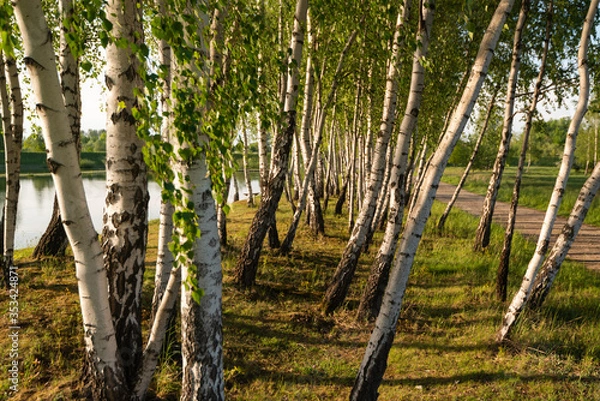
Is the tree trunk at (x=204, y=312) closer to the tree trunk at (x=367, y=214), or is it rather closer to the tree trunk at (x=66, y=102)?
the tree trunk at (x=66, y=102)

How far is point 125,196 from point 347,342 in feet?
13.0

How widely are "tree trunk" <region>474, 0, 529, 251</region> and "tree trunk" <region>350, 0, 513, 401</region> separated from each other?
4222 mm

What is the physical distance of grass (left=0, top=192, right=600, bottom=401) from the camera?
4410 millimetres

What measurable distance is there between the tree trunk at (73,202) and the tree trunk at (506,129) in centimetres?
724

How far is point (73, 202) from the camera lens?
9.04ft

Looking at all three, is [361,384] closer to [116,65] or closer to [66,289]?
[116,65]

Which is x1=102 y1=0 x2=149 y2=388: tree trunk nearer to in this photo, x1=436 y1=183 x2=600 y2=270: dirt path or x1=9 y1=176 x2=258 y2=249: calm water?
x1=9 y1=176 x2=258 y2=249: calm water

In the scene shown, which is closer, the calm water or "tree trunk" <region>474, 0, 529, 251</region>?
"tree trunk" <region>474, 0, 529, 251</region>

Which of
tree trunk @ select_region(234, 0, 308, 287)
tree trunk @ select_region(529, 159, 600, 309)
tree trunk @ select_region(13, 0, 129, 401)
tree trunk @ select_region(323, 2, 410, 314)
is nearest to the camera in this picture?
tree trunk @ select_region(13, 0, 129, 401)

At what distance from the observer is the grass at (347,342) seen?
441 cm

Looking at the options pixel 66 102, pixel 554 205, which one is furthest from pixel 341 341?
pixel 66 102

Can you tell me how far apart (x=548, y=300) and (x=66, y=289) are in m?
8.50

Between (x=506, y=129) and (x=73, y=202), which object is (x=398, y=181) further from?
(x=73, y=202)

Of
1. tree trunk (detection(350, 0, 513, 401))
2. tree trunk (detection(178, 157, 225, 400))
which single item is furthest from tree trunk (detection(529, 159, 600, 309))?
tree trunk (detection(178, 157, 225, 400))
